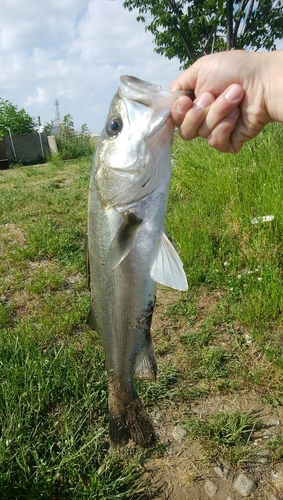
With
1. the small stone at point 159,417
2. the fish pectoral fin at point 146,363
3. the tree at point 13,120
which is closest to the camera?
the fish pectoral fin at point 146,363

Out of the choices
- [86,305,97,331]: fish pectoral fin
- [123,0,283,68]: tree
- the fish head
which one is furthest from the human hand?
[123,0,283,68]: tree

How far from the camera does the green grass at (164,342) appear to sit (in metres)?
2.08

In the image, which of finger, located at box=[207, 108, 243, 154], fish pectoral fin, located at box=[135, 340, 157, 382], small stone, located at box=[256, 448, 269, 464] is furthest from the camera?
small stone, located at box=[256, 448, 269, 464]

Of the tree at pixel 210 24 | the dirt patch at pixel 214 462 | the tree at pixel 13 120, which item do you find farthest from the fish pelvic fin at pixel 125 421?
the tree at pixel 13 120

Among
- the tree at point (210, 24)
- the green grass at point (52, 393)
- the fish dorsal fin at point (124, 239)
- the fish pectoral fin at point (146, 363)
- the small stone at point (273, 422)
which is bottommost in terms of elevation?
the small stone at point (273, 422)

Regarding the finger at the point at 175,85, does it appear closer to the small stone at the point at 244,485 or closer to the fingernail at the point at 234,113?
the fingernail at the point at 234,113

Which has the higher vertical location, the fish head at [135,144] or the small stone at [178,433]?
the fish head at [135,144]

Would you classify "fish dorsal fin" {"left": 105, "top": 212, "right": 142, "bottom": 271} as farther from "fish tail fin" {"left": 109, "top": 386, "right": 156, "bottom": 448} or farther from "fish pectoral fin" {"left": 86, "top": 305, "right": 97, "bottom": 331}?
"fish tail fin" {"left": 109, "top": 386, "right": 156, "bottom": 448}

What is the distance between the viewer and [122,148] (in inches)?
63.4

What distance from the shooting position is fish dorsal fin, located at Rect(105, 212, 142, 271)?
62.8 inches

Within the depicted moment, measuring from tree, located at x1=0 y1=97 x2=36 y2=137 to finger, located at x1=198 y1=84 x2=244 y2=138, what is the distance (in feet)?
75.1

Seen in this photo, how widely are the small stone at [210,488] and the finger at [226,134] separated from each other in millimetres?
1982

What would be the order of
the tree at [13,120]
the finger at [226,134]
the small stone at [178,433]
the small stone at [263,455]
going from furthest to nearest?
the tree at [13,120]
the small stone at [178,433]
the small stone at [263,455]
the finger at [226,134]

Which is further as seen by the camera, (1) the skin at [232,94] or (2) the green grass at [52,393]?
(2) the green grass at [52,393]
